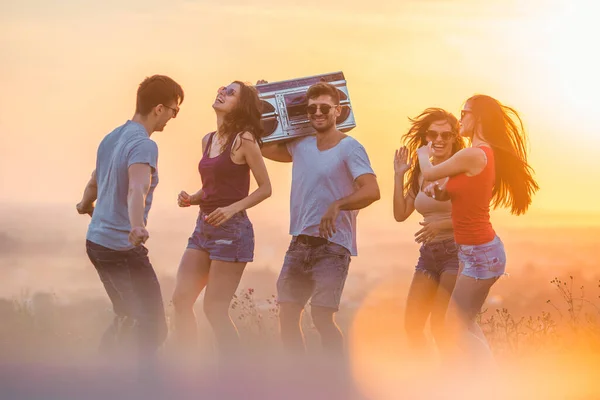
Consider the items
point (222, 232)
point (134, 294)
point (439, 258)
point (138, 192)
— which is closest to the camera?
point (138, 192)

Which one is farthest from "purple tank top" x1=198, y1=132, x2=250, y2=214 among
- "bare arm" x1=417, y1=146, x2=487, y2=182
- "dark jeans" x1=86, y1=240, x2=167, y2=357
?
"bare arm" x1=417, y1=146, x2=487, y2=182

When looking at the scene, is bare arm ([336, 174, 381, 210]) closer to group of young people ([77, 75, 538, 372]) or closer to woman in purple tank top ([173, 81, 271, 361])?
group of young people ([77, 75, 538, 372])

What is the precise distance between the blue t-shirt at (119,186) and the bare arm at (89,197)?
0.52 meters

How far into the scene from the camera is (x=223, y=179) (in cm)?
842

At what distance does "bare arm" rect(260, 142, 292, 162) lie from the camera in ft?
29.7

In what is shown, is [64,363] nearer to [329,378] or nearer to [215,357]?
[215,357]

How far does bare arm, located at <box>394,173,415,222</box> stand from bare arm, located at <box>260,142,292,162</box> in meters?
0.92

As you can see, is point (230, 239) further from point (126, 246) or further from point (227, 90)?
point (227, 90)

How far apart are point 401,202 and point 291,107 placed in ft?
3.89

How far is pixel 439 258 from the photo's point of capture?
9.03 meters

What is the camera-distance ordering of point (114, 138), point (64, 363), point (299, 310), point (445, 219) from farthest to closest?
point (64, 363) < point (445, 219) < point (299, 310) < point (114, 138)

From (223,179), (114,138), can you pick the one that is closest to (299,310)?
(223,179)

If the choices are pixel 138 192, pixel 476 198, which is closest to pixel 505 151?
pixel 476 198

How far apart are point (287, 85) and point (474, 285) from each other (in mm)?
2385
